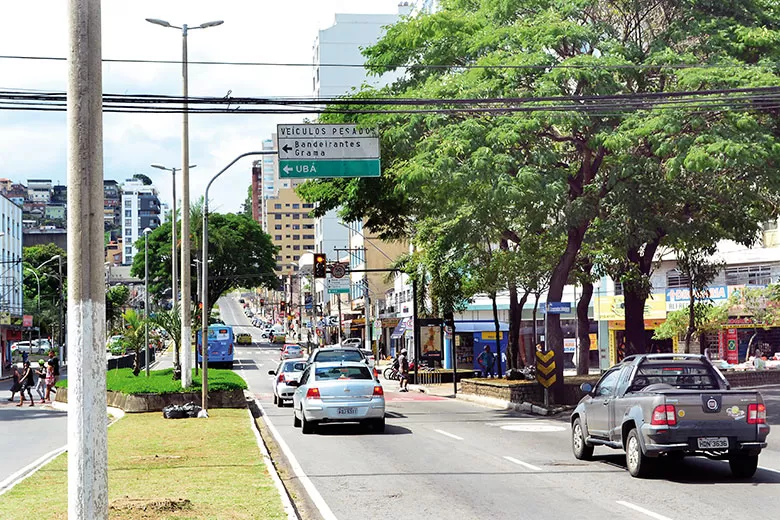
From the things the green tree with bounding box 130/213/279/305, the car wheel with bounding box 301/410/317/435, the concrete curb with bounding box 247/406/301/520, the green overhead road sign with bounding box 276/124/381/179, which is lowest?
the car wheel with bounding box 301/410/317/435

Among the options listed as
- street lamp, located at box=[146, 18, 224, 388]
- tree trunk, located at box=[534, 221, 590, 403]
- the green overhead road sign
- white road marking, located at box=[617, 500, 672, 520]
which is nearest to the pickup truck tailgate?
white road marking, located at box=[617, 500, 672, 520]

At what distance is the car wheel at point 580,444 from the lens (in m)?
17.2

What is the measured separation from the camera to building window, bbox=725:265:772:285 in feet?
181

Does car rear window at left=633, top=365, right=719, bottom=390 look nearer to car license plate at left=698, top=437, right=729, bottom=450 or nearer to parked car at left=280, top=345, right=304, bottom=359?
car license plate at left=698, top=437, right=729, bottom=450

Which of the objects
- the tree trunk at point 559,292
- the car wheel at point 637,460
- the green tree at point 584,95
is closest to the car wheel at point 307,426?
the green tree at point 584,95

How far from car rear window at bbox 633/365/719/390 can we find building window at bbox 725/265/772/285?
4084 centimetres

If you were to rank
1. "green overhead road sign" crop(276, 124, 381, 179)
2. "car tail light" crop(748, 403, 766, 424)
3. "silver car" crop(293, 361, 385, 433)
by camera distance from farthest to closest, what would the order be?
"green overhead road sign" crop(276, 124, 381, 179) < "silver car" crop(293, 361, 385, 433) < "car tail light" crop(748, 403, 766, 424)

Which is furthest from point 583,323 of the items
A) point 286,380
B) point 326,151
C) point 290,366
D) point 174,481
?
point 174,481

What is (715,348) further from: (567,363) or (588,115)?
(588,115)

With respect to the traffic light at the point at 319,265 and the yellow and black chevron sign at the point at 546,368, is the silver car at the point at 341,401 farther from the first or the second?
the traffic light at the point at 319,265

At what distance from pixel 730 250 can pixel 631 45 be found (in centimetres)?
3256

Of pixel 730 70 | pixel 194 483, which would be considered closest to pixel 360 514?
pixel 194 483

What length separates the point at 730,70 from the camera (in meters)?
24.7

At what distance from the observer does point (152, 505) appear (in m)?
11.6
